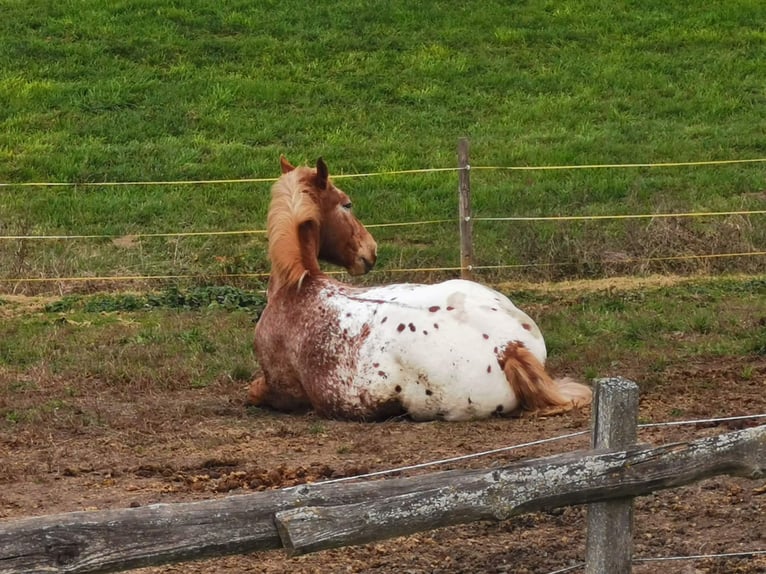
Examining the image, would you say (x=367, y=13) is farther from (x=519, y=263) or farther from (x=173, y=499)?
(x=173, y=499)

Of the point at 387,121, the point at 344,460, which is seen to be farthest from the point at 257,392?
the point at 387,121

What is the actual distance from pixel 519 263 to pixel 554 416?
539 centimetres

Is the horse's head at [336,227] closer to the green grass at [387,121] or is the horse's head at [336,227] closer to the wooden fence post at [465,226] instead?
the wooden fence post at [465,226]

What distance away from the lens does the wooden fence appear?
134 inches

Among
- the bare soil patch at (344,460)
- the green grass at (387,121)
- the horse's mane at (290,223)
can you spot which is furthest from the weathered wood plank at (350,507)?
the green grass at (387,121)

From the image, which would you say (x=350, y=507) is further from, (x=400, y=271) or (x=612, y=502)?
(x=400, y=271)

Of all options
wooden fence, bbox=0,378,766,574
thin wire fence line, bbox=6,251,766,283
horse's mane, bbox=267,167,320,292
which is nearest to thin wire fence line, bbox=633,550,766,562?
wooden fence, bbox=0,378,766,574

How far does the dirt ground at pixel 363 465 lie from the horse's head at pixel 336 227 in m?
1.26

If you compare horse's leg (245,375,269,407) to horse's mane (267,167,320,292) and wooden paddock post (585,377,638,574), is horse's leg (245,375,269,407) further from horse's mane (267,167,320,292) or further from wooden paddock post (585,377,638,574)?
wooden paddock post (585,377,638,574)

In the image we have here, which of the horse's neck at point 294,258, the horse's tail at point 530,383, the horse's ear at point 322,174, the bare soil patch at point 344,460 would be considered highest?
the horse's ear at point 322,174

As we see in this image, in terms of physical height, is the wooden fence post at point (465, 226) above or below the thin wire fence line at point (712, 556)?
above

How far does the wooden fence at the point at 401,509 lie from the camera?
11.2 feet

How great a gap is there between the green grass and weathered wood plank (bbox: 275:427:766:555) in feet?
26.3

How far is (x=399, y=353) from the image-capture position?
7113mm
